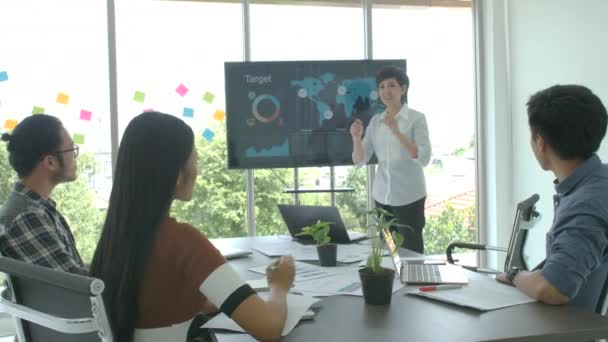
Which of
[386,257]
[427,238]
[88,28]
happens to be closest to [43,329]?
[386,257]

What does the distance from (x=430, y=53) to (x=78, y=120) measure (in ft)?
9.70

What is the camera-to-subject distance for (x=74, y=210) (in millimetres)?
4176

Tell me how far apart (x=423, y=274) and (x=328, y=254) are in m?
0.35

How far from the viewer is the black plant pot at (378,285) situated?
1.50 metres

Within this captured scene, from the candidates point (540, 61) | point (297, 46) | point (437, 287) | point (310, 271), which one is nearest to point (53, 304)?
point (310, 271)

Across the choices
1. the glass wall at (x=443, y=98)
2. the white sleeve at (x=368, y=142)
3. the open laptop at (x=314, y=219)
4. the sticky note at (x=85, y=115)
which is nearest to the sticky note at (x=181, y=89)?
the sticky note at (x=85, y=115)

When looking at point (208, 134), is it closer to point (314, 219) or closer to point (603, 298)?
point (314, 219)

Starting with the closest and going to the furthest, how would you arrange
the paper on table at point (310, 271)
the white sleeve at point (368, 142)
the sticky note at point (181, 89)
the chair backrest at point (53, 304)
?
1. the chair backrest at point (53, 304)
2. the paper on table at point (310, 271)
3. the white sleeve at point (368, 142)
4. the sticky note at point (181, 89)

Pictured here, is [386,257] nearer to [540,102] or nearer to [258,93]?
[540,102]

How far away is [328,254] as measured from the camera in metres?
2.00

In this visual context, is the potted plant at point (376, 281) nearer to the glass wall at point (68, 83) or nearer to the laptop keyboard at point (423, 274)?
the laptop keyboard at point (423, 274)

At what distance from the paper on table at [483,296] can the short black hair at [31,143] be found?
1.42 meters

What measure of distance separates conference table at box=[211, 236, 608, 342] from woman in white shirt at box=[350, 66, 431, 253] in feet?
6.69

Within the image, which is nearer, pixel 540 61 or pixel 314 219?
pixel 314 219
